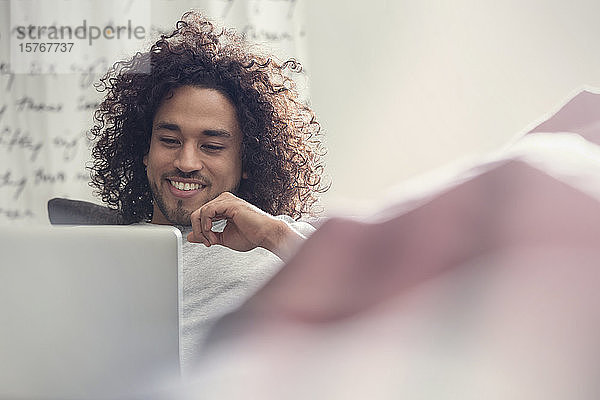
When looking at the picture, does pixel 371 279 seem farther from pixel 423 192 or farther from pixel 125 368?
pixel 125 368

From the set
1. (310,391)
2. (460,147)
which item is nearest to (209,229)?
(310,391)

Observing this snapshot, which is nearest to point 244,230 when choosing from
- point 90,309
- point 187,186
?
point 187,186

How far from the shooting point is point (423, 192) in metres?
0.89

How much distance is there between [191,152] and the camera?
2.95ft

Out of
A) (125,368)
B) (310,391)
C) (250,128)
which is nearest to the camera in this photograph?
(125,368)

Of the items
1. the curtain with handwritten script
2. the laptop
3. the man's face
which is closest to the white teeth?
the man's face

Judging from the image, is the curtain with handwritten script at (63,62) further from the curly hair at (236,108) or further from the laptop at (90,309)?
the laptop at (90,309)

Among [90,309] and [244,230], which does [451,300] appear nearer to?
[244,230]

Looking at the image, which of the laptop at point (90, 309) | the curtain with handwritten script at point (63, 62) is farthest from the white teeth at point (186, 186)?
the laptop at point (90, 309)

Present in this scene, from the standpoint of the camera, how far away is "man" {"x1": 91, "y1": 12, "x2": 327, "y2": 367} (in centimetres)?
90

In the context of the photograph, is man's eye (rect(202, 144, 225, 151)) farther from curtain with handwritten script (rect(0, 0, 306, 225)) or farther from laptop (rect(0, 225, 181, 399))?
laptop (rect(0, 225, 181, 399))

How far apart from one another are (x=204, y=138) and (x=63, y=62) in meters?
0.23

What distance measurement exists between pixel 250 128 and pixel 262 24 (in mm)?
137

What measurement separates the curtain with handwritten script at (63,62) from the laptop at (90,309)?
0.97ft
